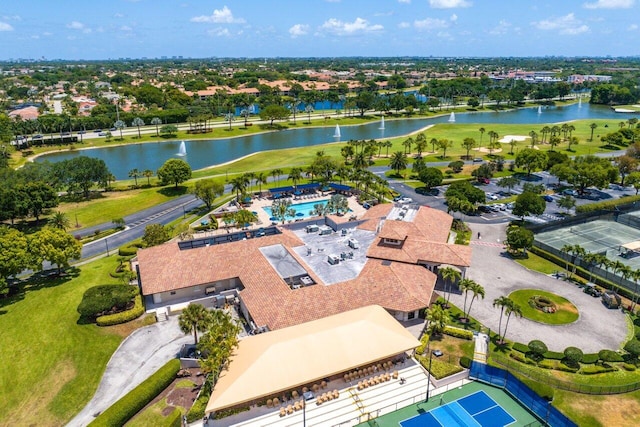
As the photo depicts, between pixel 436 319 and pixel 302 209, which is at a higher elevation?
pixel 436 319

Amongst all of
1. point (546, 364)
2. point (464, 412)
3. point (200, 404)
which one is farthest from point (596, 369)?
point (200, 404)

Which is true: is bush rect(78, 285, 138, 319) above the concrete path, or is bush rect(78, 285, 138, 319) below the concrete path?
above

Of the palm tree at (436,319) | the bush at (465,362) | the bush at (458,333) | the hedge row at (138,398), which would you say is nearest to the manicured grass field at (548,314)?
the bush at (458,333)

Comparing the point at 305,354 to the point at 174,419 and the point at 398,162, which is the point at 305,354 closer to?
the point at 174,419

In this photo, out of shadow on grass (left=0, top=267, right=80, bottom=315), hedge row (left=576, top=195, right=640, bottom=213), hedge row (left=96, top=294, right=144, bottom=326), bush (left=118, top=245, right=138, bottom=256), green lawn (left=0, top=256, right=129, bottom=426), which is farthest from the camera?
hedge row (left=576, top=195, right=640, bottom=213)

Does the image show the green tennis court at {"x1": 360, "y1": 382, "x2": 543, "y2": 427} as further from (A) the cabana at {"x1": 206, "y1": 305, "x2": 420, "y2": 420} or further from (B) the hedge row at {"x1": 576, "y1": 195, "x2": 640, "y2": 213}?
(B) the hedge row at {"x1": 576, "y1": 195, "x2": 640, "y2": 213}

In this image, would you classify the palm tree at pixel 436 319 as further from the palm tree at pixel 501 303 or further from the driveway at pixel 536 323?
the driveway at pixel 536 323

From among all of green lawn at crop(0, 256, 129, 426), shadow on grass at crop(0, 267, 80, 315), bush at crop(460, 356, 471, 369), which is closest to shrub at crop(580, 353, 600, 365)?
bush at crop(460, 356, 471, 369)
